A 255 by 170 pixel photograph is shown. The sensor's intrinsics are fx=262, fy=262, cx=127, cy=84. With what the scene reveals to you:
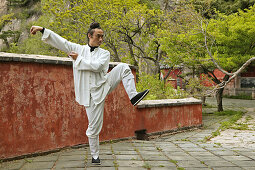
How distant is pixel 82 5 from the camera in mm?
17266

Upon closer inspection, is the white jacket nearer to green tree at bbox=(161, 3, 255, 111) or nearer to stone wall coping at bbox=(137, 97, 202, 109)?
stone wall coping at bbox=(137, 97, 202, 109)

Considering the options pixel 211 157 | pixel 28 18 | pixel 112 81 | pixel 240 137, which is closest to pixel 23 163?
pixel 112 81

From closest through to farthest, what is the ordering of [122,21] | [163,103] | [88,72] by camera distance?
[88,72], [163,103], [122,21]

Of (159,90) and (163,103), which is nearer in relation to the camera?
(163,103)

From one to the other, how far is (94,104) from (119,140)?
92.1 inches

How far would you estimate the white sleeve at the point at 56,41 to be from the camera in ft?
11.2

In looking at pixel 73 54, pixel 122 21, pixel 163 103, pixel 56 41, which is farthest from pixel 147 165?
pixel 122 21

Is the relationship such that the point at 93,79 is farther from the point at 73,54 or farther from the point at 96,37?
the point at 96,37

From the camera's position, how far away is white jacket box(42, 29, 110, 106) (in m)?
3.61

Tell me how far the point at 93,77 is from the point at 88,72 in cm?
10

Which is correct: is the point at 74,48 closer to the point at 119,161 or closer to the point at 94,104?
the point at 94,104

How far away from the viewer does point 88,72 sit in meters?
3.73

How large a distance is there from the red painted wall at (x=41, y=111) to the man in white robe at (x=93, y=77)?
106 cm

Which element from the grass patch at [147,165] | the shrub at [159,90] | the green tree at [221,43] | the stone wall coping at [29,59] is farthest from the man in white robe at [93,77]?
the green tree at [221,43]
